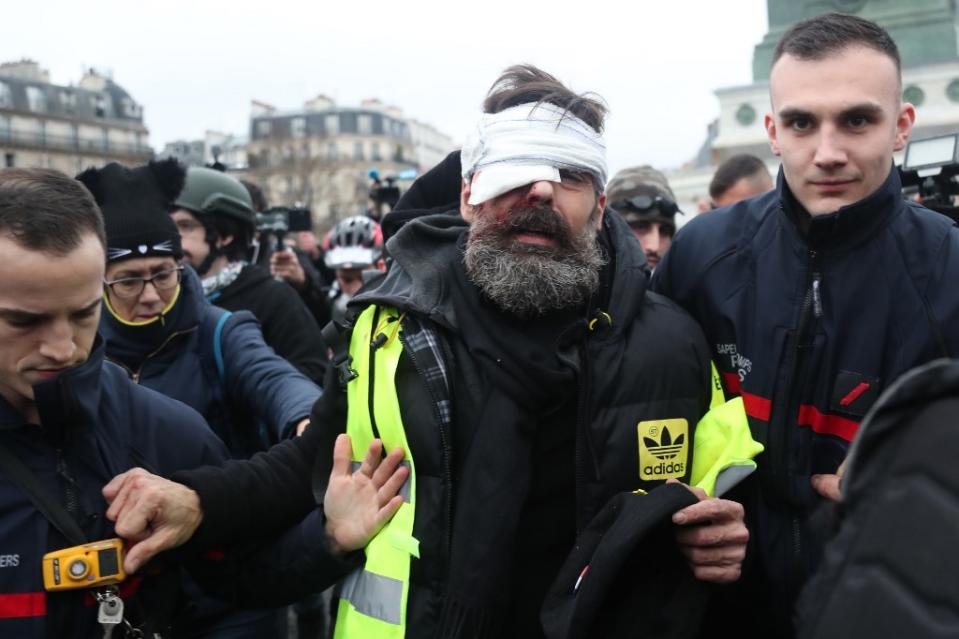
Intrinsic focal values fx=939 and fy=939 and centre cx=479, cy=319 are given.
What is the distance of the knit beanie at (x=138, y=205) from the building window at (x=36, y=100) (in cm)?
6998

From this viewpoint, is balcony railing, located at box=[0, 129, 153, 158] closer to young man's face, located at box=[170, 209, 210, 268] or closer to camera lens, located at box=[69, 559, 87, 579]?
young man's face, located at box=[170, 209, 210, 268]

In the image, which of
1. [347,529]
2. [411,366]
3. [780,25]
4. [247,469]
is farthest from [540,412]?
[780,25]

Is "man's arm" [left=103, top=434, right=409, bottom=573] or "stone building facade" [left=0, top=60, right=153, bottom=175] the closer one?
"man's arm" [left=103, top=434, right=409, bottom=573]

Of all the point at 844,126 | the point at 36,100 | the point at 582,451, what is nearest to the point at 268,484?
the point at 582,451

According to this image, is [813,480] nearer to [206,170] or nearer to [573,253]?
[573,253]

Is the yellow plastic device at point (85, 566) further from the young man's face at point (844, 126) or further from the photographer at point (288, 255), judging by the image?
the photographer at point (288, 255)

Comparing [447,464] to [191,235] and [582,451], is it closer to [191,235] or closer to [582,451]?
[582,451]

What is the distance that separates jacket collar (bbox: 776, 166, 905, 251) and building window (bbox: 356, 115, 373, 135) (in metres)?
81.5

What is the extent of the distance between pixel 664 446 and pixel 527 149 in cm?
89

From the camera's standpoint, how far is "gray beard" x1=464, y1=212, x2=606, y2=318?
2502mm

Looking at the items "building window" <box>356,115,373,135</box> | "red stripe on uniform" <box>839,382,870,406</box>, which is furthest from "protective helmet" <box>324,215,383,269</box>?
"building window" <box>356,115,373,135</box>

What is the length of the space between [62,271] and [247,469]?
0.75 metres

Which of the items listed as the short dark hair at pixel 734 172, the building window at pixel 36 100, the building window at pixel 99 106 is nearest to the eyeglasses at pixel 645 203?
the short dark hair at pixel 734 172

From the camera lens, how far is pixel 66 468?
2176 mm
